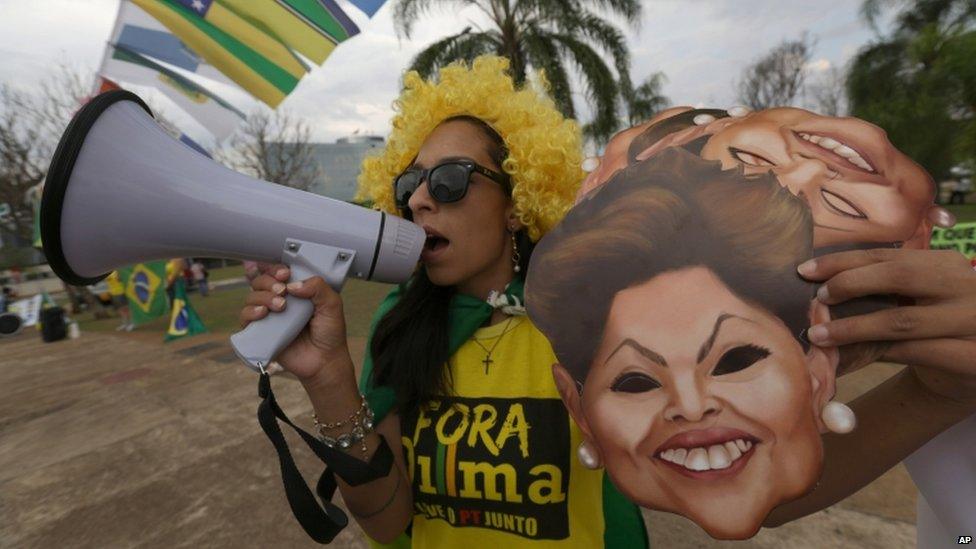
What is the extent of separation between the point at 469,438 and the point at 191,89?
214 inches

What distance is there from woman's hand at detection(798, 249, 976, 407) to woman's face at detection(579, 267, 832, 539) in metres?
0.07

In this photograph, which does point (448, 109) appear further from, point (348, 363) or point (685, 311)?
point (685, 311)

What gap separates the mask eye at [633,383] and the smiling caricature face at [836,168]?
10.7 inches

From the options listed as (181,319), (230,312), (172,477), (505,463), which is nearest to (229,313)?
(230,312)

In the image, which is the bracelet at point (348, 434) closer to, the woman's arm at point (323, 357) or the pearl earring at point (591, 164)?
the woman's arm at point (323, 357)

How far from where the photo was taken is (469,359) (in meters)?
1.35

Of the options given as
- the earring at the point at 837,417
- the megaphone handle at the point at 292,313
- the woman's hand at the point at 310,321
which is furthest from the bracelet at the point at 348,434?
the earring at the point at 837,417

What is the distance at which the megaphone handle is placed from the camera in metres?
1.04

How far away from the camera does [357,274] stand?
1162 millimetres

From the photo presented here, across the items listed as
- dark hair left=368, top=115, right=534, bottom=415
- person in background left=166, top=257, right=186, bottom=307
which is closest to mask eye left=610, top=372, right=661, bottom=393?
dark hair left=368, top=115, right=534, bottom=415

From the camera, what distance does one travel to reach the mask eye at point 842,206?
0.61m

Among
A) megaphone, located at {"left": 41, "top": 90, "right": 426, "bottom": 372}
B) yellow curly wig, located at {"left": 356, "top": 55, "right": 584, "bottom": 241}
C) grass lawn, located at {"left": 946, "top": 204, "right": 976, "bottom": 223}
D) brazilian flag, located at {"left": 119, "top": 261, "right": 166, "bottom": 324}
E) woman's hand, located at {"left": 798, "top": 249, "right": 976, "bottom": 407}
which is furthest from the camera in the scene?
grass lawn, located at {"left": 946, "top": 204, "right": 976, "bottom": 223}

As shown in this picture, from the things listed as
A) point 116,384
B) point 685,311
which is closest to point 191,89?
point 116,384

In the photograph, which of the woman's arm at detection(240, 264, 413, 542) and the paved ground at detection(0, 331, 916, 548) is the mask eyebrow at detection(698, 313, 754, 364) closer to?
the woman's arm at detection(240, 264, 413, 542)
